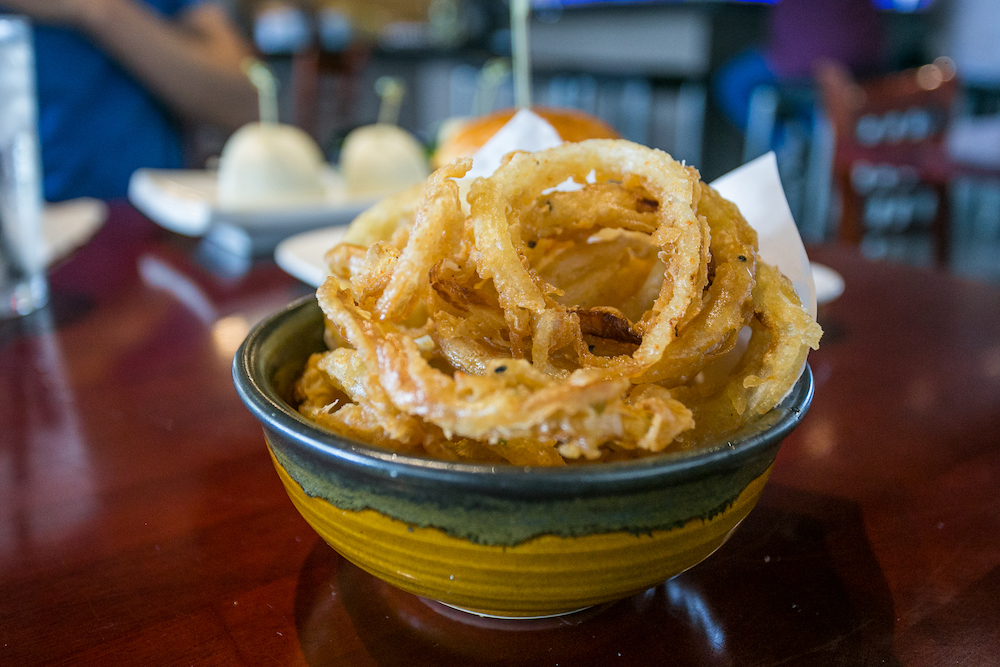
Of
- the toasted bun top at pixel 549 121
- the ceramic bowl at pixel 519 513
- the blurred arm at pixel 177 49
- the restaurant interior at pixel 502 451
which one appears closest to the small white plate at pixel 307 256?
the restaurant interior at pixel 502 451

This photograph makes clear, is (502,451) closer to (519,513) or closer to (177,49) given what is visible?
(519,513)

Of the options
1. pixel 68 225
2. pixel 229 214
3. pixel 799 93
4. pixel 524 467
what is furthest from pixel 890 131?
pixel 524 467

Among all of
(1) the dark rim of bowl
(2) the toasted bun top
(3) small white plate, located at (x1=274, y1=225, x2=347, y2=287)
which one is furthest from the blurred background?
(1) the dark rim of bowl

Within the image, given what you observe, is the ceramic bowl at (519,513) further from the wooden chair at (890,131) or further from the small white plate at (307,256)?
the wooden chair at (890,131)

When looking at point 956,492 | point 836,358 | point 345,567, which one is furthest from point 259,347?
point 836,358

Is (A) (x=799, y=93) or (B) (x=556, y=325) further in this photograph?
(A) (x=799, y=93)
